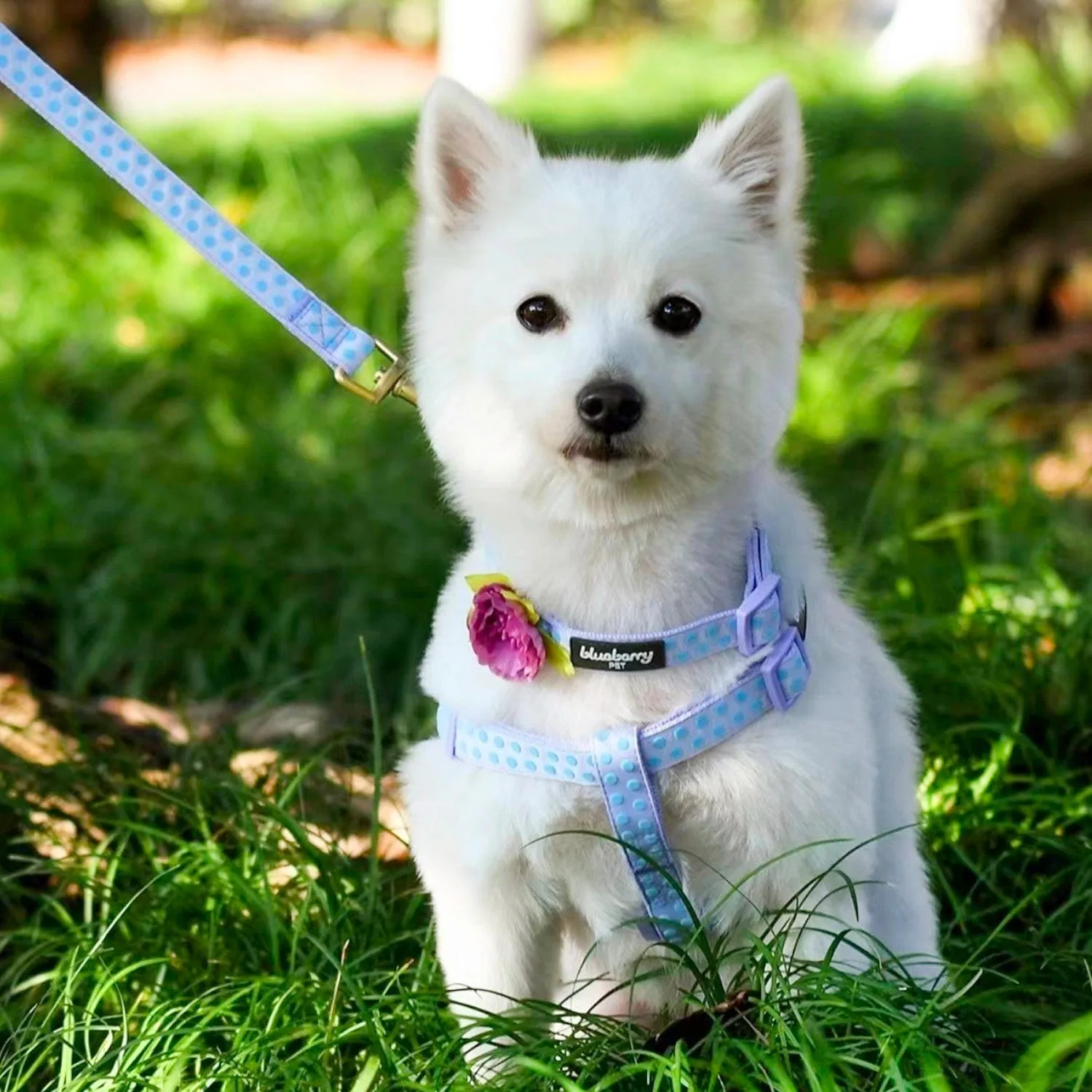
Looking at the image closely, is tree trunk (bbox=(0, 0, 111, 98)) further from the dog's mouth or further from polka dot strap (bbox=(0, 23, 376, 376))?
the dog's mouth

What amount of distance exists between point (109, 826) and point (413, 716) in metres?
0.71

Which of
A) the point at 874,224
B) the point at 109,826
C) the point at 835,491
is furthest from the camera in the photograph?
the point at 874,224

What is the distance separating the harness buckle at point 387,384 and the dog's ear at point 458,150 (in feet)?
0.77

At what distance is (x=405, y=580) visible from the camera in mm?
4098

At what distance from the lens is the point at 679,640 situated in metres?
2.16

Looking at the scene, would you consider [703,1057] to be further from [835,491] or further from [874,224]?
[874,224]

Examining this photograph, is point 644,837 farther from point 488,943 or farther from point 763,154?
point 763,154

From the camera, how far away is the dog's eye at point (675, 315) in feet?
7.05

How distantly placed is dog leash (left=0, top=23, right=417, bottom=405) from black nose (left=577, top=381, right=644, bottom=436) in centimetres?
47

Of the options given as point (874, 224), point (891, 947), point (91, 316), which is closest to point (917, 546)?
point (891, 947)

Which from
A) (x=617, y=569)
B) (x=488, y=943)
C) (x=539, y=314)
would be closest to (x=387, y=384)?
(x=539, y=314)

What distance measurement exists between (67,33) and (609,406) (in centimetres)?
704

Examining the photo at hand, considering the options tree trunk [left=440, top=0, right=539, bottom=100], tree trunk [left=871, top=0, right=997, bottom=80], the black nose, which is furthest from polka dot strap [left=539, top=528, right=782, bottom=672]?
tree trunk [left=871, top=0, right=997, bottom=80]

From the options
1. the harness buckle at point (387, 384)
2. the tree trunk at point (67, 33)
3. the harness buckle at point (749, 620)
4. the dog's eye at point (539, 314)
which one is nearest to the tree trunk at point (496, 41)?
the tree trunk at point (67, 33)
